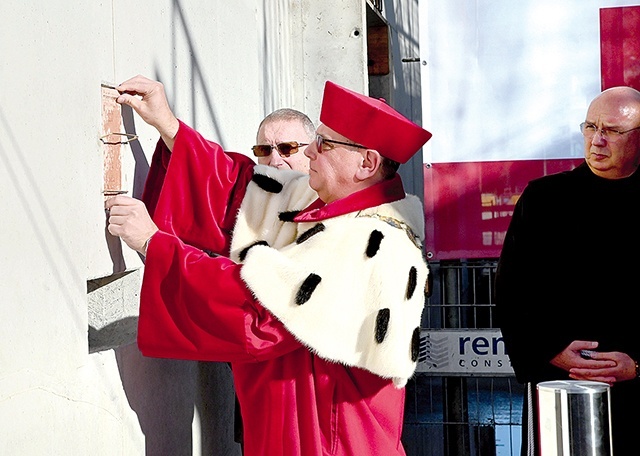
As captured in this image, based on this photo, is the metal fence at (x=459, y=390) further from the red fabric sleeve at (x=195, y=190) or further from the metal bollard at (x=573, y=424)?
the metal bollard at (x=573, y=424)

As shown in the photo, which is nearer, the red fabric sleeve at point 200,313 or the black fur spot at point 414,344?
the red fabric sleeve at point 200,313

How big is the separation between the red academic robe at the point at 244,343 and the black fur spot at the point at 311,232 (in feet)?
0.20

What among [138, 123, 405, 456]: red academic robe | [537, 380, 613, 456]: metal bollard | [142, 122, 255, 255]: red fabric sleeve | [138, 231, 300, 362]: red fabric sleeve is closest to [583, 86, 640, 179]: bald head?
[138, 123, 405, 456]: red academic robe

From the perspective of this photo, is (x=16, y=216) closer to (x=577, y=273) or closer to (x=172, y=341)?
(x=172, y=341)

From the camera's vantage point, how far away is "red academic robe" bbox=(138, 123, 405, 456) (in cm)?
255

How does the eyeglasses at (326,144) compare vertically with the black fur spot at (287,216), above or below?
above

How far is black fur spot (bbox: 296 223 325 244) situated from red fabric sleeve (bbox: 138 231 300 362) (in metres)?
0.18

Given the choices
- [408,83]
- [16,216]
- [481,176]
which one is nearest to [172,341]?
[16,216]

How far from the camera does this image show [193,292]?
8.38 ft

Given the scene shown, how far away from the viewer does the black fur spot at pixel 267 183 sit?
2998 millimetres

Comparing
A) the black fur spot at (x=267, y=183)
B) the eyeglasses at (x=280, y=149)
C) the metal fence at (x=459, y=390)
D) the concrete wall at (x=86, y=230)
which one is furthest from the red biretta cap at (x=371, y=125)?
the metal fence at (x=459, y=390)

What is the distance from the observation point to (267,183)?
3006 millimetres

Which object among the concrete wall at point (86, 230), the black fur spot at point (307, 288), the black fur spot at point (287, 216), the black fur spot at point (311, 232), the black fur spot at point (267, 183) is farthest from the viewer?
the black fur spot at point (267, 183)

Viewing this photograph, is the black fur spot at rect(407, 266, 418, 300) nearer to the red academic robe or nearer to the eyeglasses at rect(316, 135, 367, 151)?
the red academic robe
